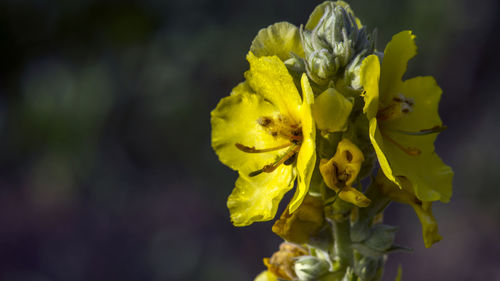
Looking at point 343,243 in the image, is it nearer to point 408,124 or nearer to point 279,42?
point 408,124

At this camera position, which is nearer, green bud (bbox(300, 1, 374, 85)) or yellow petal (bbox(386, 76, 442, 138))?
green bud (bbox(300, 1, 374, 85))

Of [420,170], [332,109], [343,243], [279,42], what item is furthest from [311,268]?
[279,42]

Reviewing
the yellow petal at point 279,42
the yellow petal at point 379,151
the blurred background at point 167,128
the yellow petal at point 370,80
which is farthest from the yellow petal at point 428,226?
the blurred background at point 167,128

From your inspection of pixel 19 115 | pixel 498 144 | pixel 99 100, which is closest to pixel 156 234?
pixel 99 100

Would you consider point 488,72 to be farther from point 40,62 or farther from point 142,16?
point 40,62

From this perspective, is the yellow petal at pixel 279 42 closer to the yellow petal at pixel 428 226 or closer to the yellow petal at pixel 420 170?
the yellow petal at pixel 420 170

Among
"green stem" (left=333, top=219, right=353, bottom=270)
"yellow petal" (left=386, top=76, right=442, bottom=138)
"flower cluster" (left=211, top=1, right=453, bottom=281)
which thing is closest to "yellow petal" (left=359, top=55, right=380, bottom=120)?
"flower cluster" (left=211, top=1, right=453, bottom=281)

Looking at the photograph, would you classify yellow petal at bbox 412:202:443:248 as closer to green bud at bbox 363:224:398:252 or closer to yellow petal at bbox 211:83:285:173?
green bud at bbox 363:224:398:252
